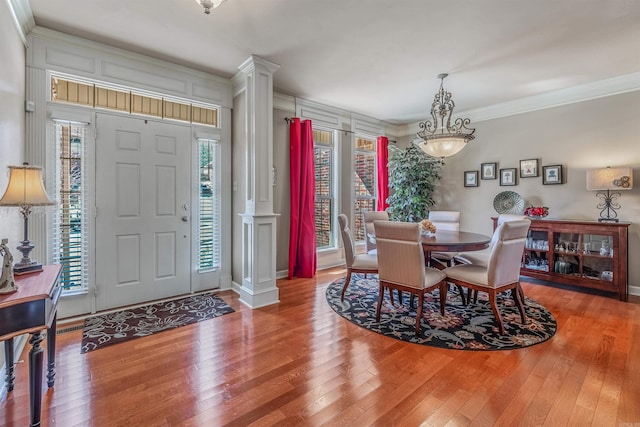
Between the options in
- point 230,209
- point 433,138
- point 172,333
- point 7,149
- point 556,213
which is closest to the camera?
point 7,149

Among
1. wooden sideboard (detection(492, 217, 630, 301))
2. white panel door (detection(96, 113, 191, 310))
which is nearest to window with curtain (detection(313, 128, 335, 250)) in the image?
white panel door (detection(96, 113, 191, 310))

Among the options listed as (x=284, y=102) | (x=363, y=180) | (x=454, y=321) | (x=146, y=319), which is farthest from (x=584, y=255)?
(x=146, y=319)

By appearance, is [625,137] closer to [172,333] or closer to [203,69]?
Result: [203,69]

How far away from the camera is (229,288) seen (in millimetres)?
3824

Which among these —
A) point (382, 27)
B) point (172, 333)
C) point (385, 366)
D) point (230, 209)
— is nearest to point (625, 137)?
point (382, 27)

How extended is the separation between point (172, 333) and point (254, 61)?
283 centimetres

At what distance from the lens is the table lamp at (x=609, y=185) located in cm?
341

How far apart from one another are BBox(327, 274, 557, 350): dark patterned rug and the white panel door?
1971 mm

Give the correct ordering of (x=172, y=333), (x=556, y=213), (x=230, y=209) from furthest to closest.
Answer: (x=556, y=213) < (x=230, y=209) < (x=172, y=333)

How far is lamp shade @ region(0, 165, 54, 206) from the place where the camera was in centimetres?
170

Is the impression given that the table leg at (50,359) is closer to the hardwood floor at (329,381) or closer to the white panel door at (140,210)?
the hardwood floor at (329,381)

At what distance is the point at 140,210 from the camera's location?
10.5ft

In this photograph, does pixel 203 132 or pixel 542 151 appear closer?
pixel 203 132

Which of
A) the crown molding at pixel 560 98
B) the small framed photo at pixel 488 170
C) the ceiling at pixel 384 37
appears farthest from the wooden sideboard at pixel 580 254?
the ceiling at pixel 384 37
